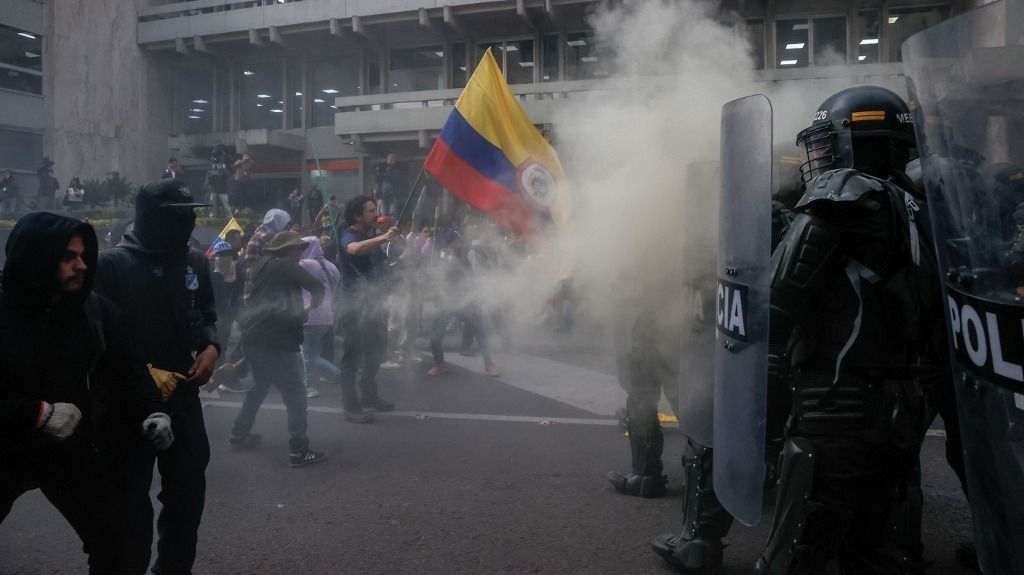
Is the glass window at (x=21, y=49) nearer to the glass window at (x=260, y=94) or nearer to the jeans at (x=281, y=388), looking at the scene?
the glass window at (x=260, y=94)

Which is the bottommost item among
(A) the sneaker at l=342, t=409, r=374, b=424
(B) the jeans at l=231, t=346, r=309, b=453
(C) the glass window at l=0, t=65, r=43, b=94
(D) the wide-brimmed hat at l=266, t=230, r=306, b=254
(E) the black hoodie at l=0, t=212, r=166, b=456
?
(A) the sneaker at l=342, t=409, r=374, b=424

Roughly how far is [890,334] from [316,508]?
3.06m

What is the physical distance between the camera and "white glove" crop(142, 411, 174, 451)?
2.48 m

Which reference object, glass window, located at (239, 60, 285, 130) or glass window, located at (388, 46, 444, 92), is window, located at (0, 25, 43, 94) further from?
glass window, located at (388, 46, 444, 92)

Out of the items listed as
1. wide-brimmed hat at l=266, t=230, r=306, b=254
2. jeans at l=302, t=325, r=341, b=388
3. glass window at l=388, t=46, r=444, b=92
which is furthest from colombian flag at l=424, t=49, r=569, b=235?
glass window at l=388, t=46, r=444, b=92

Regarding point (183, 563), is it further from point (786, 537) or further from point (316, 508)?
point (786, 537)

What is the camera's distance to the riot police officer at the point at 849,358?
1.91 metres

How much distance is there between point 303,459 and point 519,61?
14199 millimetres

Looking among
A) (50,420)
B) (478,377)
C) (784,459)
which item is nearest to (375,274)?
(478,377)

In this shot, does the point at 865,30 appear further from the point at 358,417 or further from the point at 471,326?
the point at 358,417

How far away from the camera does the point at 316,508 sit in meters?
3.91

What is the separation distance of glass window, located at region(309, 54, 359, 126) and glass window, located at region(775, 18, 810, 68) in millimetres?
11134

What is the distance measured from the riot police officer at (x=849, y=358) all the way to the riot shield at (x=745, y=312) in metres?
0.09

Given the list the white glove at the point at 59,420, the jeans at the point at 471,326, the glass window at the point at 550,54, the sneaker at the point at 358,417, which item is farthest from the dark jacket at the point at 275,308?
the glass window at the point at 550,54
